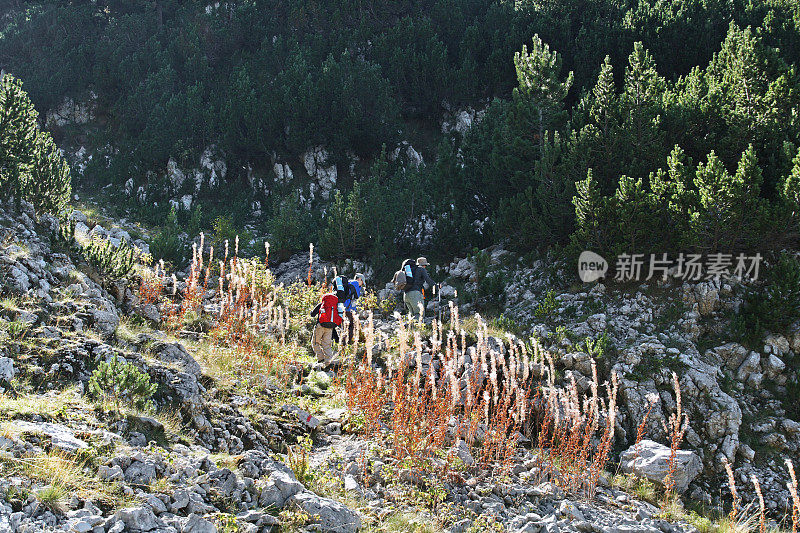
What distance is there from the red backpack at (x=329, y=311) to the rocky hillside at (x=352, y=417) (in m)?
0.70

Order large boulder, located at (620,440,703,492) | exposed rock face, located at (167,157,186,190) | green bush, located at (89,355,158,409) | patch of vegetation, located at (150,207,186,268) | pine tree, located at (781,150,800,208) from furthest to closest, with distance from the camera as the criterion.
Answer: exposed rock face, located at (167,157,186,190) → patch of vegetation, located at (150,207,186,268) → pine tree, located at (781,150,800,208) → large boulder, located at (620,440,703,492) → green bush, located at (89,355,158,409)

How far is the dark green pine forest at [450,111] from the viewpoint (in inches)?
385

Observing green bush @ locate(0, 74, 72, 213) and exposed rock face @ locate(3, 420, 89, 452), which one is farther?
green bush @ locate(0, 74, 72, 213)

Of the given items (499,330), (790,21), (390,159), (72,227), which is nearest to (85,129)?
(390,159)

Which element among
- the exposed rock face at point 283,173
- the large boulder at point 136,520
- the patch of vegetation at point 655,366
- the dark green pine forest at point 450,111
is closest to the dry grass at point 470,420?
the large boulder at point 136,520

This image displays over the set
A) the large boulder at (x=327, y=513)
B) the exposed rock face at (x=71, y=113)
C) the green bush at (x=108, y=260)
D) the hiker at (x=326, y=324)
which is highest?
the exposed rock face at (x=71, y=113)

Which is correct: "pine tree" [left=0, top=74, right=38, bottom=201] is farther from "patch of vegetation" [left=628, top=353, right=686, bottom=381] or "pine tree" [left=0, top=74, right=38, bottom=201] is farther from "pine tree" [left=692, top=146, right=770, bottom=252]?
"pine tree" [left=692, top=146, right=770, bottom=252]

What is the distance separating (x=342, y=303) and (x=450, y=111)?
16.4 m

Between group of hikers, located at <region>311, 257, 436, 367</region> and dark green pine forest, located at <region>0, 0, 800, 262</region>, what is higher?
dark green pine forest, located at <region>0, 0, 800, 262</region>

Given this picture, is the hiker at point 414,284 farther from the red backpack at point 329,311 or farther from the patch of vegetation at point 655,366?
the patch of vegetation at point 655,366

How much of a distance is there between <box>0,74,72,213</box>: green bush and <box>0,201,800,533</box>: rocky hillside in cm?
73

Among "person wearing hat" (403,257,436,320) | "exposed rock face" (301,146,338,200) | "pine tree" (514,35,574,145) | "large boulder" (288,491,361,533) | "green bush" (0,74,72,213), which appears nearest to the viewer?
"large boulder" (288,491,361,533)

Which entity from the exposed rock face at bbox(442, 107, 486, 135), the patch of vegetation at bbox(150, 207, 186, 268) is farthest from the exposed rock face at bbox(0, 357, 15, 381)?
the exposed rock face at bbox(442, 107, 486, 135)

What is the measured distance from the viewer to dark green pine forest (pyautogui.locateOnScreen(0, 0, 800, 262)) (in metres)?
9.78
